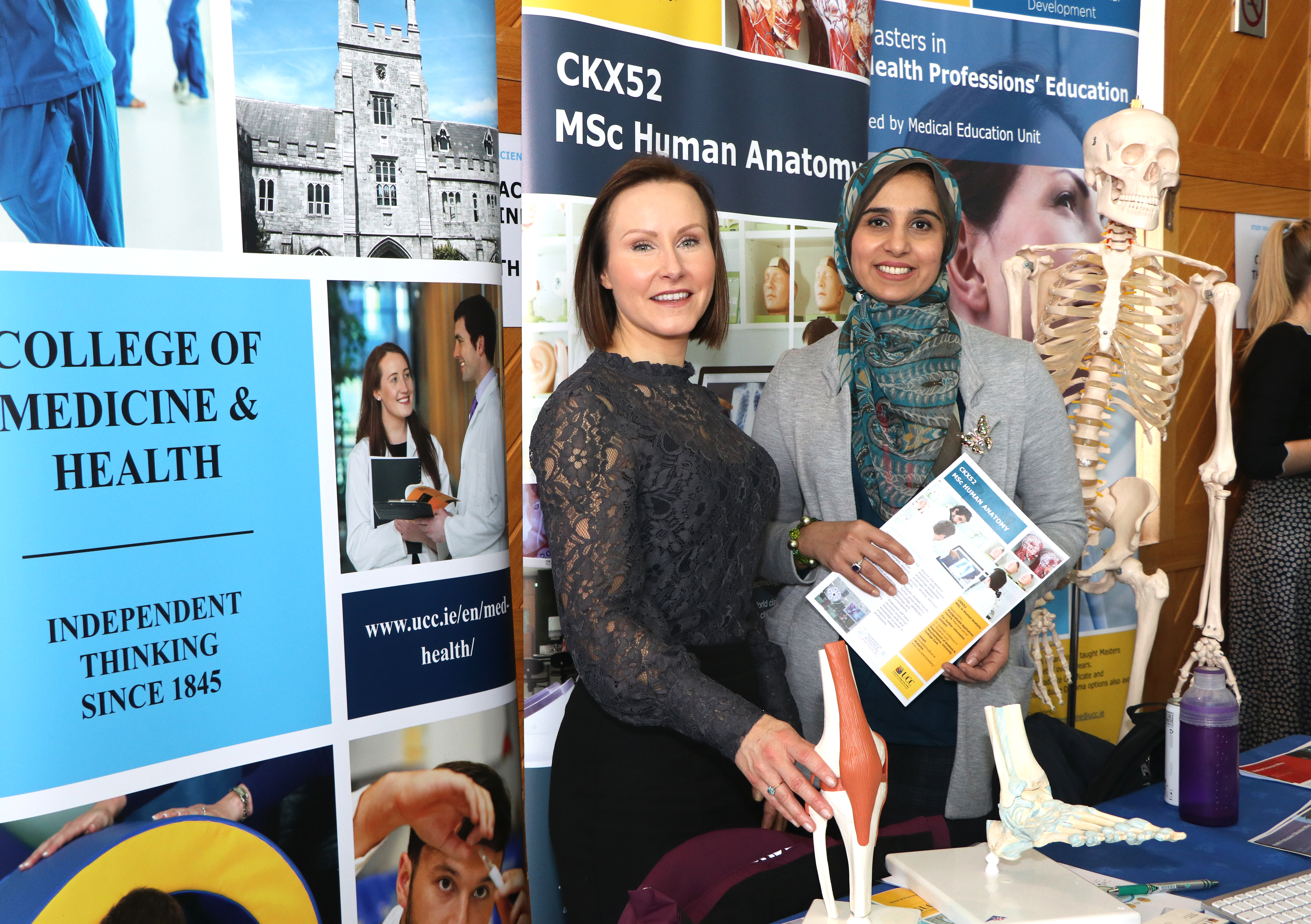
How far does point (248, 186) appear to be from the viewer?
5.37 ft

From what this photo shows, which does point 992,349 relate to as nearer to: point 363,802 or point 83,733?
point 363,802

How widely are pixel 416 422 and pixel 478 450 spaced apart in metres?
0.16

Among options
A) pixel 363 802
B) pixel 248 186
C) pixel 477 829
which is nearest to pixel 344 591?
pixel 363 802

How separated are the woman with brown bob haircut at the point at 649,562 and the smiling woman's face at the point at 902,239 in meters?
0.30

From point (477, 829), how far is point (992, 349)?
4.71 feet

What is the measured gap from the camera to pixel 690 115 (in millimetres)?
2381

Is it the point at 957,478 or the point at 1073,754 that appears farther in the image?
the point at 1073,754

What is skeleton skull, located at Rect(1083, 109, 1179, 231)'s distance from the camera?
262cm

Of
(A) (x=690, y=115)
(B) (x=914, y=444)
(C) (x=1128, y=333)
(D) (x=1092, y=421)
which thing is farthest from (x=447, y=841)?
(C) (x=1128, y=333)

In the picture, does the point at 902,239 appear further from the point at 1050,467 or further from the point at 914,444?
the point at 1050,467

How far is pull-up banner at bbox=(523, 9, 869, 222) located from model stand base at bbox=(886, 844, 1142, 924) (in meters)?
1.59

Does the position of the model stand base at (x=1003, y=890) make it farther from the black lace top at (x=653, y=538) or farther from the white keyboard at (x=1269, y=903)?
the black lace top at (x=653, y=538)

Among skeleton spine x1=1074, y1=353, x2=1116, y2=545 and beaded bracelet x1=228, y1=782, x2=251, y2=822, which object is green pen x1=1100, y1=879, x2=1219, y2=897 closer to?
beaded bracelet x1=228, y1=782, x2=251, y2=822

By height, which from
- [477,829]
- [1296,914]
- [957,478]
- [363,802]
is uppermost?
[957,478]
